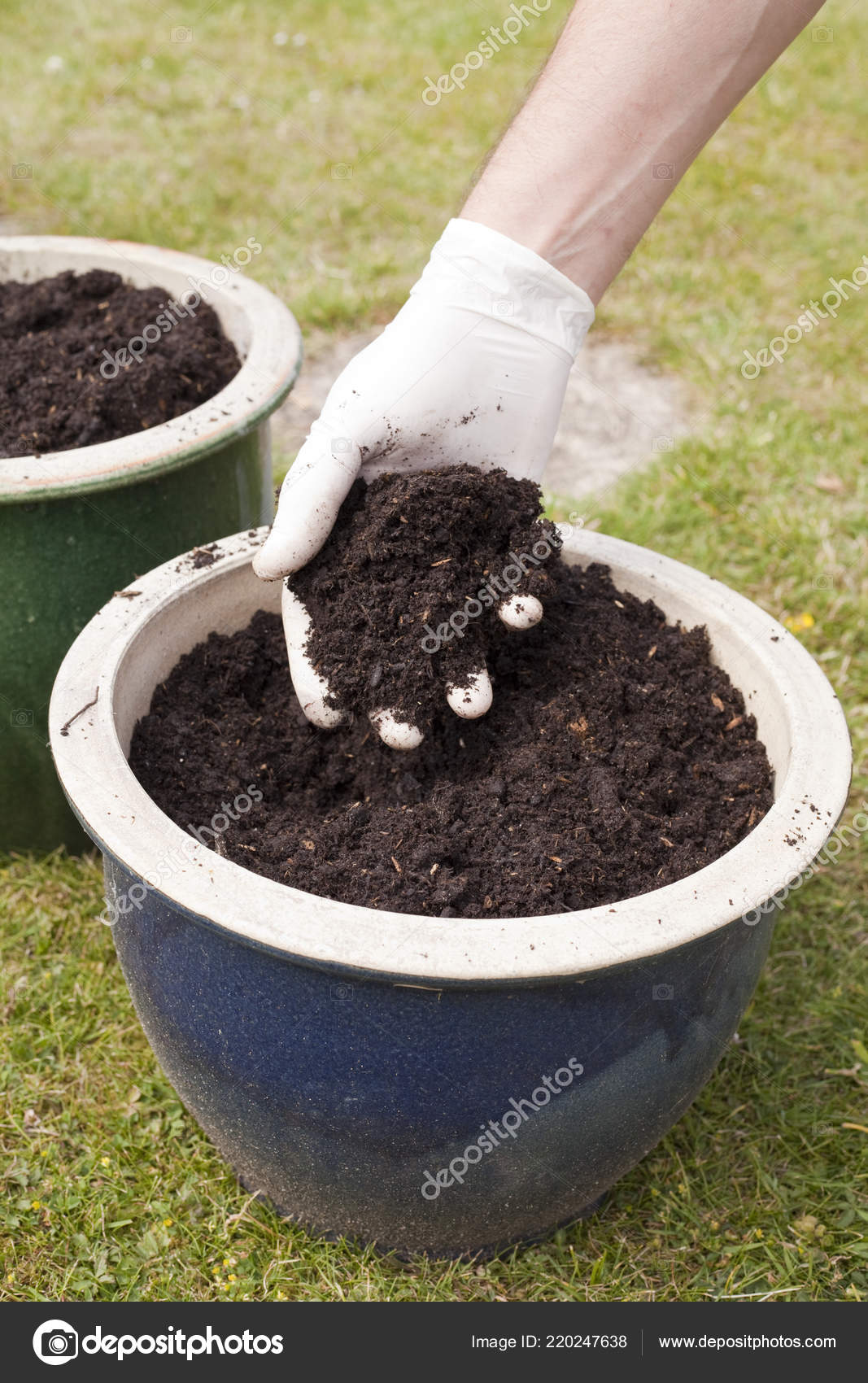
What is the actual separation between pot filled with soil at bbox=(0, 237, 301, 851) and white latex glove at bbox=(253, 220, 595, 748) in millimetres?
471

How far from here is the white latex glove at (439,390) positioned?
1.80 m

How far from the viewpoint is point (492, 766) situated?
1.80 metres

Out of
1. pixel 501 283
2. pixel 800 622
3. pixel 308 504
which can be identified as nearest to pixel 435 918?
pixel 308 504

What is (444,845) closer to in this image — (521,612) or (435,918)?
(435,918)

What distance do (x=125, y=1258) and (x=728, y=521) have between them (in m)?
2.70

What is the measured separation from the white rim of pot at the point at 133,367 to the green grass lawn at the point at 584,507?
93 centimetres

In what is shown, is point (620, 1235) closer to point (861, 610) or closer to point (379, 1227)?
point (379, 1227)

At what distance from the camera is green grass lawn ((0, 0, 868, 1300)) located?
1892 millimetres

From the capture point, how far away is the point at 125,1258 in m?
1.86

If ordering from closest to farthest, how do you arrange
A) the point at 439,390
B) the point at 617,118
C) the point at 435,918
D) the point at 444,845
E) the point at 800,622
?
the point at 435,918 → the point at 444,845 → the point at 617,118 → the point at 439,390 → the point at 800,622

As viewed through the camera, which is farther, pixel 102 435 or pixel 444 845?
pixel 102 435

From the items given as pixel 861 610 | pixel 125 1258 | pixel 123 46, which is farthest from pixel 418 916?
pixel 123 46
